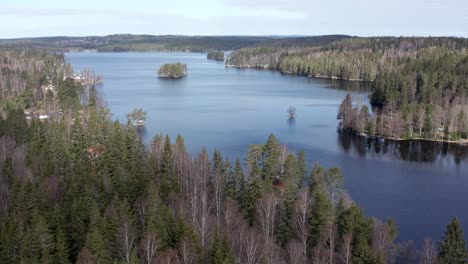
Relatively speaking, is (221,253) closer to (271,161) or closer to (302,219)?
(302,219)

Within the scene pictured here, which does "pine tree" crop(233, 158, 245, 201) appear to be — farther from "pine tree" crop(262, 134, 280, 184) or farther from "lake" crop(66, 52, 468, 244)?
"lake" crop(66, 52, 468, 244)

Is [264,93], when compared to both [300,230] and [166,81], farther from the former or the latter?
[300,230]

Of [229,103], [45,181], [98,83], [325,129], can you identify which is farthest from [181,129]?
[98,83]

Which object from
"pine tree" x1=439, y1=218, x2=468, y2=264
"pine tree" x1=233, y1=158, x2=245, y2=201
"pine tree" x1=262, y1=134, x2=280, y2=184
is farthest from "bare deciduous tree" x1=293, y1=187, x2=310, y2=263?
"pine tree" x1=439, y1=218, x2=468, y2=264

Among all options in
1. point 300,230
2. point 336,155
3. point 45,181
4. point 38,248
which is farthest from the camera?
point 336,155

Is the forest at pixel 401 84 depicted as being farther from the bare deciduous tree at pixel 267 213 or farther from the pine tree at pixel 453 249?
the pine tree at pixel 453 249

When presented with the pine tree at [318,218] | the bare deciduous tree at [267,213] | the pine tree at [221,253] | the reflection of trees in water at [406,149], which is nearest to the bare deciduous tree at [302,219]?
the pine tree at [318,218]

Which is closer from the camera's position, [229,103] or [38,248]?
[38,248]
